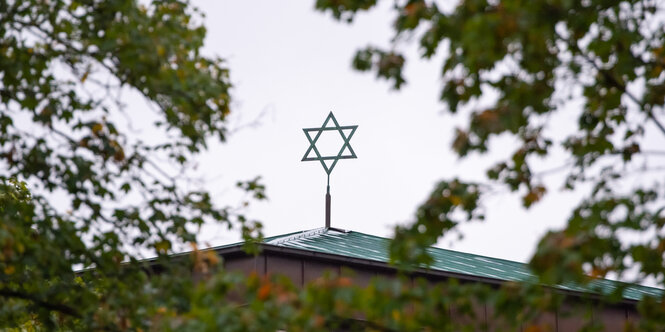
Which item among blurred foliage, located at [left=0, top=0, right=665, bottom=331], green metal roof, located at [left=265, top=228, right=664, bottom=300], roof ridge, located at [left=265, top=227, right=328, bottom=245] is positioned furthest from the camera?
roof ridge, located at [left=265, top=227, right=328, bottom=245]

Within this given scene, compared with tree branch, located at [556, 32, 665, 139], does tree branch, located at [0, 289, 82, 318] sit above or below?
below

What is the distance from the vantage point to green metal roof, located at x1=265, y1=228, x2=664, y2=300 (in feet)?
49.3

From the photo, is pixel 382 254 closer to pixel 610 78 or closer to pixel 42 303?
pixel 42 303

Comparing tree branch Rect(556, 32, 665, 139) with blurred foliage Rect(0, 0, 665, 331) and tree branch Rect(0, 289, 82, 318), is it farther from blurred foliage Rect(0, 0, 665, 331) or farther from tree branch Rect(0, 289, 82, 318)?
tree branch Rect(0, 289, 82, 318)

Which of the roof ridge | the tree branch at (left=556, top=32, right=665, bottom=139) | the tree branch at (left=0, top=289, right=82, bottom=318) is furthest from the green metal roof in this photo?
the tree branch at (left=556, top=32, right=665, bottom=139)

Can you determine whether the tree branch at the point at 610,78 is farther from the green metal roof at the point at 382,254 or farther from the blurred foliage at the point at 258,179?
the green metal roof at the point at 382,254

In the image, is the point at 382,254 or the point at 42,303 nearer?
the point at 42,303

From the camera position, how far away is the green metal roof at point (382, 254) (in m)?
15.0

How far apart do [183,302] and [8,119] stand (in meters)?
2.80

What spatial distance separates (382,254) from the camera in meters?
15.6

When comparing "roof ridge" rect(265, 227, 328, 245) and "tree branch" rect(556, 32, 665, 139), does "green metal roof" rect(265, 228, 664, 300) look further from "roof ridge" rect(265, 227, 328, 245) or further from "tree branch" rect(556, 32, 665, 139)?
"tree branch" rect(556, 32, 665, 139)

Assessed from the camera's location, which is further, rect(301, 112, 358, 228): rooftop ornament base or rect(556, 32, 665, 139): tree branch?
rect(301, 112, 358, 228): rooftop ornament base

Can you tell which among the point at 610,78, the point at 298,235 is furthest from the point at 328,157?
the point at 610,78

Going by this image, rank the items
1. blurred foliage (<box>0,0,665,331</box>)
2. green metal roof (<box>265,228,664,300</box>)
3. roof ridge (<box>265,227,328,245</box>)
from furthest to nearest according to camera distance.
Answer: roof ridge (<box>265,227,328,245</box>) < green metal roof (<box>265,228,664,300</box>) < blurred foliage (<box>0,0,665,331</box>)
